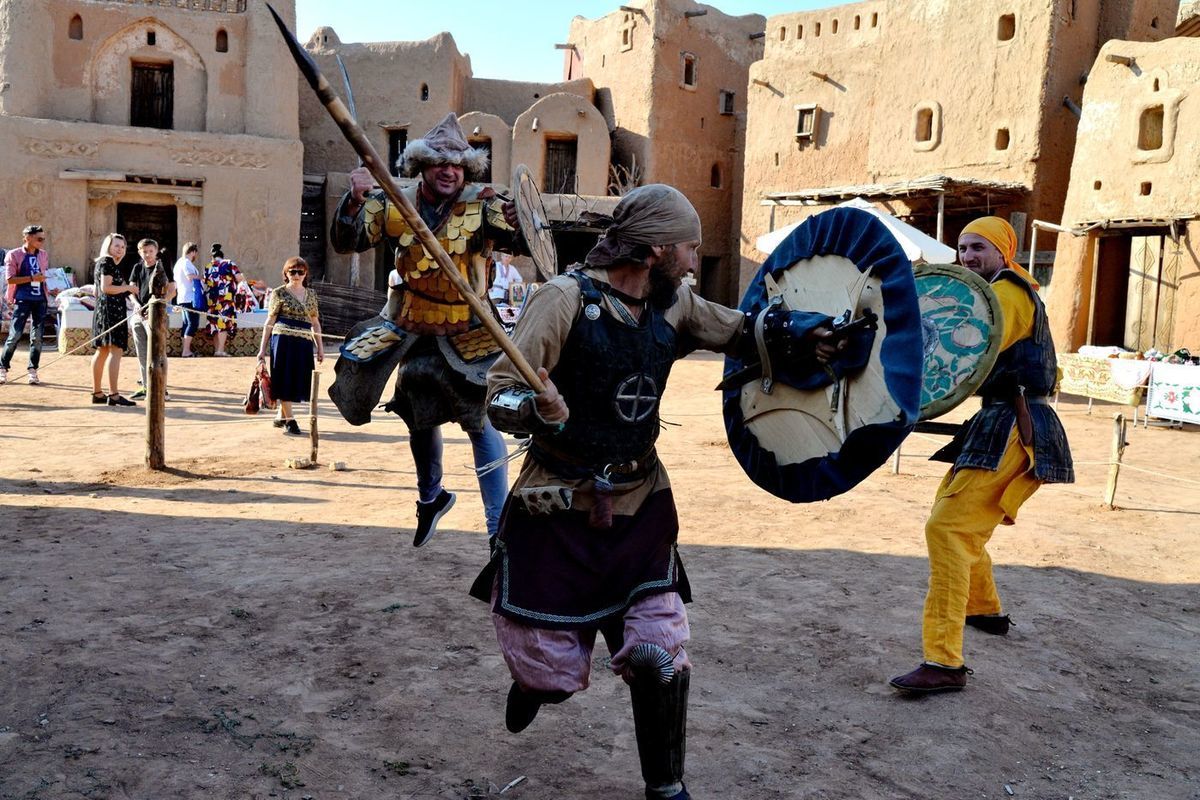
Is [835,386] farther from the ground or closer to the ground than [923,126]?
closer to the ground

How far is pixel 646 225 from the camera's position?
2865 millimetres

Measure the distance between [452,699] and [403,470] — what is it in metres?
4.49

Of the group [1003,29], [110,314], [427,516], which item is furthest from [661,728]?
[1003,29]

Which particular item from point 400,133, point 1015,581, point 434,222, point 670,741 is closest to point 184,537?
point 434,222

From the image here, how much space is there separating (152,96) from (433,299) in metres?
20.8

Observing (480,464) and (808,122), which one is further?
(808,122)

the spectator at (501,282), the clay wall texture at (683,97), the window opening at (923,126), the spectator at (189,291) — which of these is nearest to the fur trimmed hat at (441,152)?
the spectator at (501,282)

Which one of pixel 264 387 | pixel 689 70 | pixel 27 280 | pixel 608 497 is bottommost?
pixel 264 387

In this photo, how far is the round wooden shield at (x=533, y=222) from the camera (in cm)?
351

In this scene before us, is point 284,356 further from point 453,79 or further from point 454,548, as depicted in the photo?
point 453,79

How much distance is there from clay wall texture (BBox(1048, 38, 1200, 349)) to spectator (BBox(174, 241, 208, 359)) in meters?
14.6

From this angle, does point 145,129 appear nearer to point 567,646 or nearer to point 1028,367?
point 1028,367

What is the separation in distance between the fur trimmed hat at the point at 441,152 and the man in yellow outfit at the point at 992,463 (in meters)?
2.15

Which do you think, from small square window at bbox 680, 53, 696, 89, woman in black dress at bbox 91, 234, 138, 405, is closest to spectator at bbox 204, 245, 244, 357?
woman in black dress at bbox 91, 234, 138, 405
